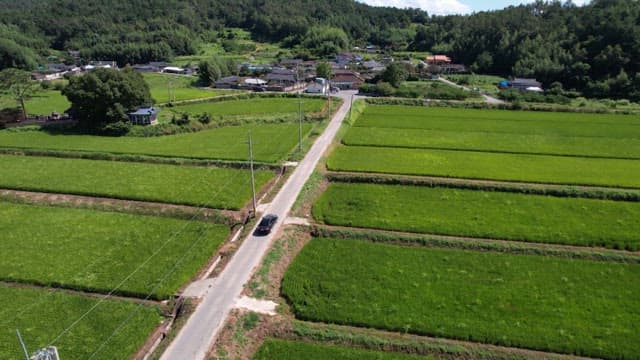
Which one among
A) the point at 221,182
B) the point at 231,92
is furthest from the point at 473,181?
the point at 231,92

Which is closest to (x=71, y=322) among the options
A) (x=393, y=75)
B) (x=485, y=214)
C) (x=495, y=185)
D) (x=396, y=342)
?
(x=396, y=342)

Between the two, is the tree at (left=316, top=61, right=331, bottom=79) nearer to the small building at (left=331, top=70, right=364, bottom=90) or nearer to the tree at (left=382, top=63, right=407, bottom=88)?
the small building at (left=331, top=70, right=364, bottom=90)

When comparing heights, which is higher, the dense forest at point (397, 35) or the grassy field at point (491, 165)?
the dense forest at point (397, 35)

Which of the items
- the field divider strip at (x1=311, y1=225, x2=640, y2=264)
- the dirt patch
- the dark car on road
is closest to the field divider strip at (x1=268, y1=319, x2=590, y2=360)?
the field divider strip at (x1=311, y1=225, x2=640, y2=264)

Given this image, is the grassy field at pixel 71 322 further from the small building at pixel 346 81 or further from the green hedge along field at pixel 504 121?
the small building at pixel 346 81

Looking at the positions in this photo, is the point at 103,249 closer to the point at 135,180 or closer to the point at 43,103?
the point at 135,180

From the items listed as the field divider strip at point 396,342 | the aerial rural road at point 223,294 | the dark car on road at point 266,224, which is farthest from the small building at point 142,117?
the field divider strip at point 396,342
